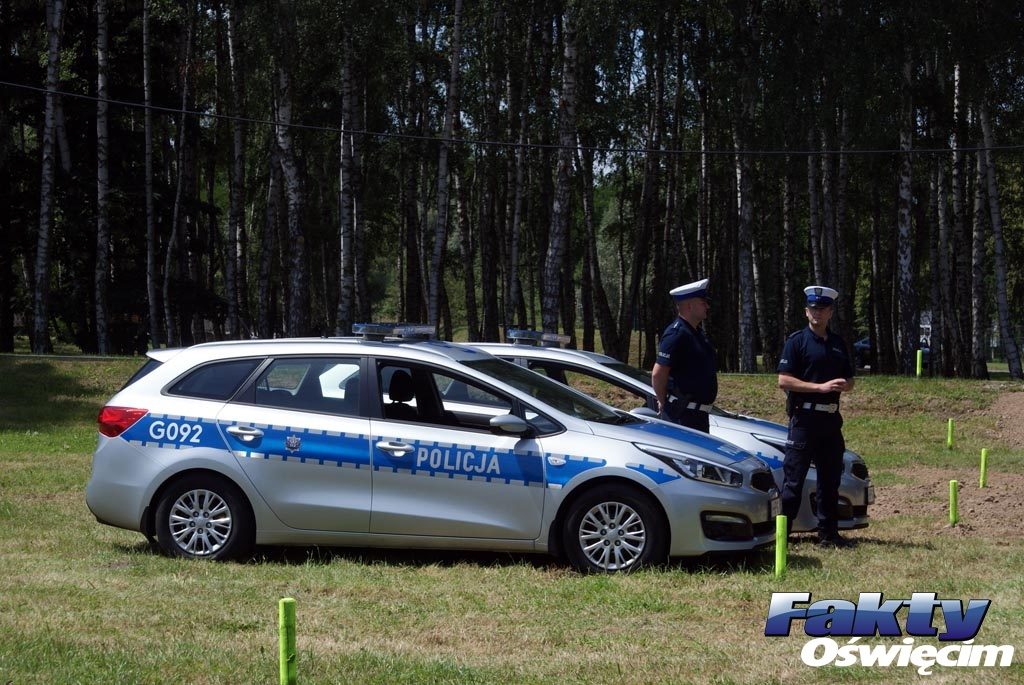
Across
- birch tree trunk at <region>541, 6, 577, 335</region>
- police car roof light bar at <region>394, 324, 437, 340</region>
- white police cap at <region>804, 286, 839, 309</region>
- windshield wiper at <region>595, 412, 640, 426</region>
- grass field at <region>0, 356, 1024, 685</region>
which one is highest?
birch tree trunk at <region>541, 6, 577, 335</region>

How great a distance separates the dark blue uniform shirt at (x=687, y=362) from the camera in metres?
9.47

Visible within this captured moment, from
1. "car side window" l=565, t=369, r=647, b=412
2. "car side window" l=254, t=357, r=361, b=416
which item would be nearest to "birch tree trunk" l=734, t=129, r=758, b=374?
"car side window" l=565, t=369, r=647, b=412

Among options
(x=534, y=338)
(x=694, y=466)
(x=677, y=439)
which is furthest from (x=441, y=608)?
(x=534, y=338)

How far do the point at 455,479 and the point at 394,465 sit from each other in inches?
17.3

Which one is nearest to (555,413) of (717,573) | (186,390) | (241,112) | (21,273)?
(717,573)

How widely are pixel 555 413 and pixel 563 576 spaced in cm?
114

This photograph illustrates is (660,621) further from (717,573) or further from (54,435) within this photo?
(54,435)

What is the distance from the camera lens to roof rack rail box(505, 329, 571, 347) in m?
12.3

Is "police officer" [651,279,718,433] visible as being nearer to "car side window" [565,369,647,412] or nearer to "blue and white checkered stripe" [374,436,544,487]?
"blue and white checkered stripe" [374,436,544,487]

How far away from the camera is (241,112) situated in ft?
111

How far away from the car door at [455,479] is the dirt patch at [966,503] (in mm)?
4158

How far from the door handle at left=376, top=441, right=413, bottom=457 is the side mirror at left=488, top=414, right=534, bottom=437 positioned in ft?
2.00

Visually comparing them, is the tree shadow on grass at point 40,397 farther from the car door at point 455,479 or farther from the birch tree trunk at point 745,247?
the birch tree trunk at point 745,247

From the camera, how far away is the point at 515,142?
34125 mm
